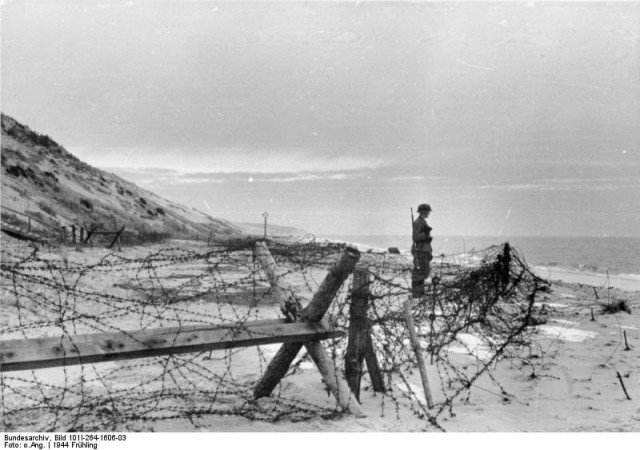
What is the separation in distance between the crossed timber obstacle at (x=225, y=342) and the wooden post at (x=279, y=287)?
11 millimetres

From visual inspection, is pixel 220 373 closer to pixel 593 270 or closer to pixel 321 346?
pixel 321 346

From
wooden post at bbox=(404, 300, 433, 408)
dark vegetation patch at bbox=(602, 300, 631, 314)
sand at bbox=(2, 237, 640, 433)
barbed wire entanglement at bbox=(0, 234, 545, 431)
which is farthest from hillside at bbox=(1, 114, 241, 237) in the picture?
wooden post at bbox=(404, 300, 433, 408)

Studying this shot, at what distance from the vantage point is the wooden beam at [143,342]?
4371mm

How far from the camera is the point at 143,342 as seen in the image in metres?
4.71

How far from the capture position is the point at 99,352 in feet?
14.9

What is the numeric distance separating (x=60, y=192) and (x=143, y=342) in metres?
45.8

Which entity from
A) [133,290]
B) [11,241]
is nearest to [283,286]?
[133,290]

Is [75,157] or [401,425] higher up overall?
[75,157]

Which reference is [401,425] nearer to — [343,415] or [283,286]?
[343,415]

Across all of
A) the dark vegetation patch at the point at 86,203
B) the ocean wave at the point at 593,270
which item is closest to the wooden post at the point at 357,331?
the ocean wave at the point at 593,270

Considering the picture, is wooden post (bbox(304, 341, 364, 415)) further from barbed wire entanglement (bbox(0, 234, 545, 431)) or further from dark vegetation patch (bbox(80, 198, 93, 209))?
dark vegetation patch (bbox(80, 198, 93, 209))

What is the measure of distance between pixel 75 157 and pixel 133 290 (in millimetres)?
57225

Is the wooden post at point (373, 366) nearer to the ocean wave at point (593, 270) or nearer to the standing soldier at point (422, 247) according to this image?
the standing soldier at point (422, 247)

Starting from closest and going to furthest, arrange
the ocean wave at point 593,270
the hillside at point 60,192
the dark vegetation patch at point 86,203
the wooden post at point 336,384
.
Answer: the wooden post at point 336,384, the hillside at point 60,192, the ocean wave at point 593,270, the dark vegetation patch at point 86,203
